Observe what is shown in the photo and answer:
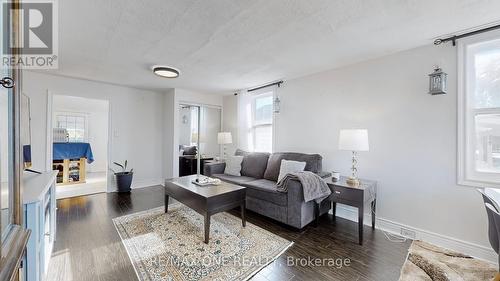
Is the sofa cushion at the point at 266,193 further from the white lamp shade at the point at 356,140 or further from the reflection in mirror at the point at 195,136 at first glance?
the reflection in mirror at the point at 195,136

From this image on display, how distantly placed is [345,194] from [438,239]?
42.7 inches

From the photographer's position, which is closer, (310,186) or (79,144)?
(310,186)

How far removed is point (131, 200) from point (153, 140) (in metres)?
1.65

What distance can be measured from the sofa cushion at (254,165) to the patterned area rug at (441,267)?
2.18 metres

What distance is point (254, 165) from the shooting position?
12.4 feet

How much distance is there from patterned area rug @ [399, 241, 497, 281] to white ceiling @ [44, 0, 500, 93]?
2.25 metres

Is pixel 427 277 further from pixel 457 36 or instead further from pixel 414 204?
pixel 457 36

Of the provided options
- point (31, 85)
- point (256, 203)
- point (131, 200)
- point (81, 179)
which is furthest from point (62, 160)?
point (256, 203)

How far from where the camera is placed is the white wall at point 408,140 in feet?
7.37

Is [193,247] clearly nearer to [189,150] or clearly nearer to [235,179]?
[235,179]

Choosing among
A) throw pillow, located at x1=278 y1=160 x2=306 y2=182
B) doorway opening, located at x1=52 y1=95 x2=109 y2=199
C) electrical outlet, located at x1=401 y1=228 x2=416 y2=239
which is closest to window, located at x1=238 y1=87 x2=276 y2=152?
throw pillow, located at x1=278 y1=160 x2=306 y2=182

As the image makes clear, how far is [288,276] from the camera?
1772mm

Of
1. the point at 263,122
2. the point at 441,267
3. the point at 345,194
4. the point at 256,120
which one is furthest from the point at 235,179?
the point at 441,267

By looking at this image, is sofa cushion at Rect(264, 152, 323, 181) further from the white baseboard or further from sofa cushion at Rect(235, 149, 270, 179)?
the white baseboard
